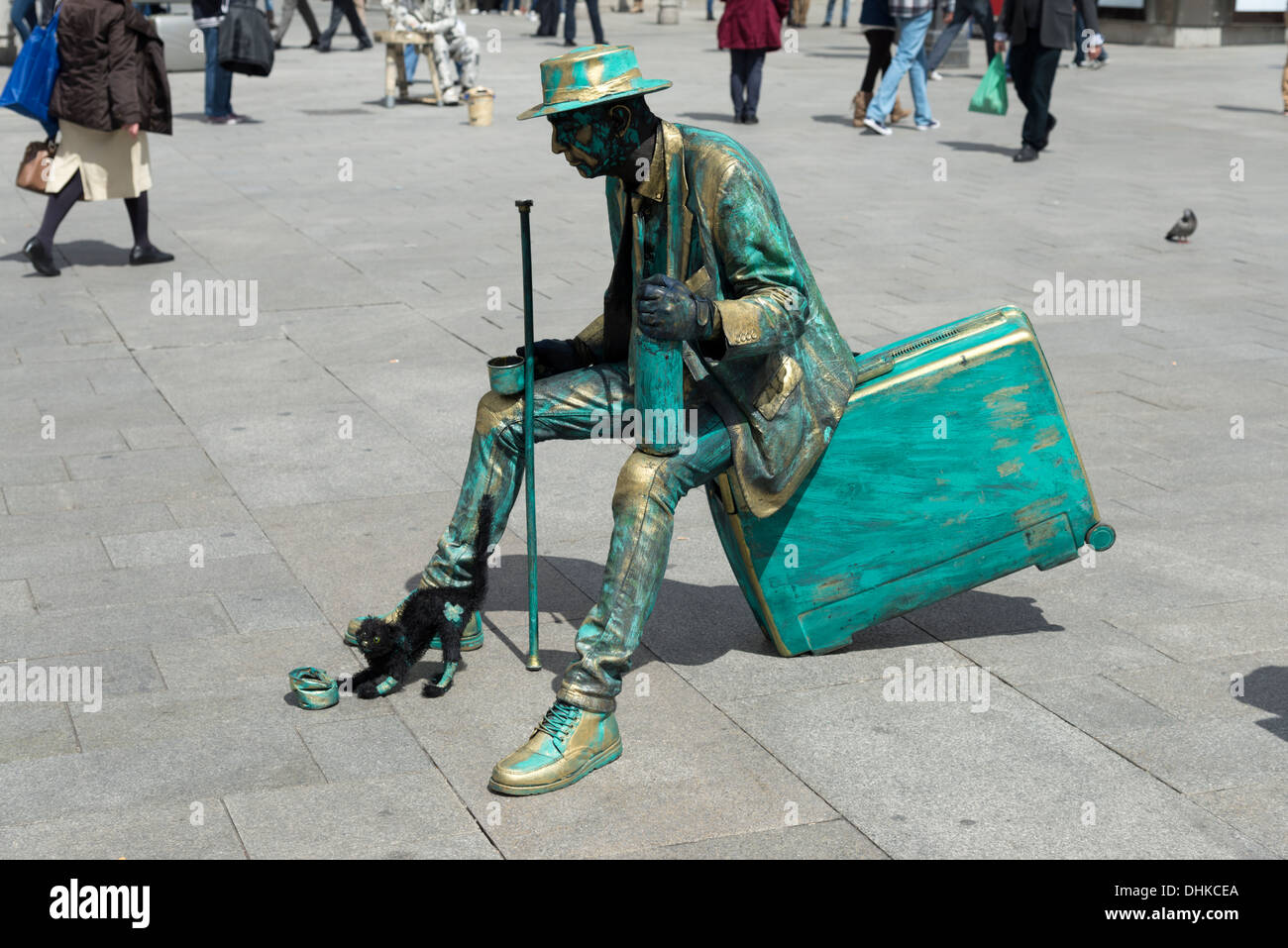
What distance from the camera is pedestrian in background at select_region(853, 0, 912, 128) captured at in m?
14.7

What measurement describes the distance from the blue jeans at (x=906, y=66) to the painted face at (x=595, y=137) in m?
11.3

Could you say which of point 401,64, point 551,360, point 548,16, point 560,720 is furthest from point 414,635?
point 548,16

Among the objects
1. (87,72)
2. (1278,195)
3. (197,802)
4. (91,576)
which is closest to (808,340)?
(197,802)

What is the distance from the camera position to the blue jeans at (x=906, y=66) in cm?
1448

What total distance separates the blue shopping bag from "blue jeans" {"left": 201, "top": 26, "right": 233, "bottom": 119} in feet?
21.0

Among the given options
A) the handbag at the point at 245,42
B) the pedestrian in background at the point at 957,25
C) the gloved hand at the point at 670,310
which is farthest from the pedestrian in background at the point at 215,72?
the gloved hand at the point at 670,310

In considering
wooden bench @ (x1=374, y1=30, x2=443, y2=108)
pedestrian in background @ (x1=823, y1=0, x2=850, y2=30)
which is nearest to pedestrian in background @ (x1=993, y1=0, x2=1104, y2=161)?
wooden bench @ (x1=374, y1=30, x2=443, y2=108)

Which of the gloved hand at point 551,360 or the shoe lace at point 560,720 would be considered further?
the gloved hand at point 551,360

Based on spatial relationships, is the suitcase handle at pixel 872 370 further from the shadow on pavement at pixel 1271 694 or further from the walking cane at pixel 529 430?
the shadow on pavement at pixel 1271 694

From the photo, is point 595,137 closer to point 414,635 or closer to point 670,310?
point 670,310

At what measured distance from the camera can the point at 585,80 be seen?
3.66 metres

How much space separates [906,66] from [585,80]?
11.8 metres

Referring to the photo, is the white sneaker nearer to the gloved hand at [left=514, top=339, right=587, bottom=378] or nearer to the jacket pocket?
the gloved hand at [left=514, top=339, right=587, bottom=378]

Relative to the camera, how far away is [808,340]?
4035 millimetres
